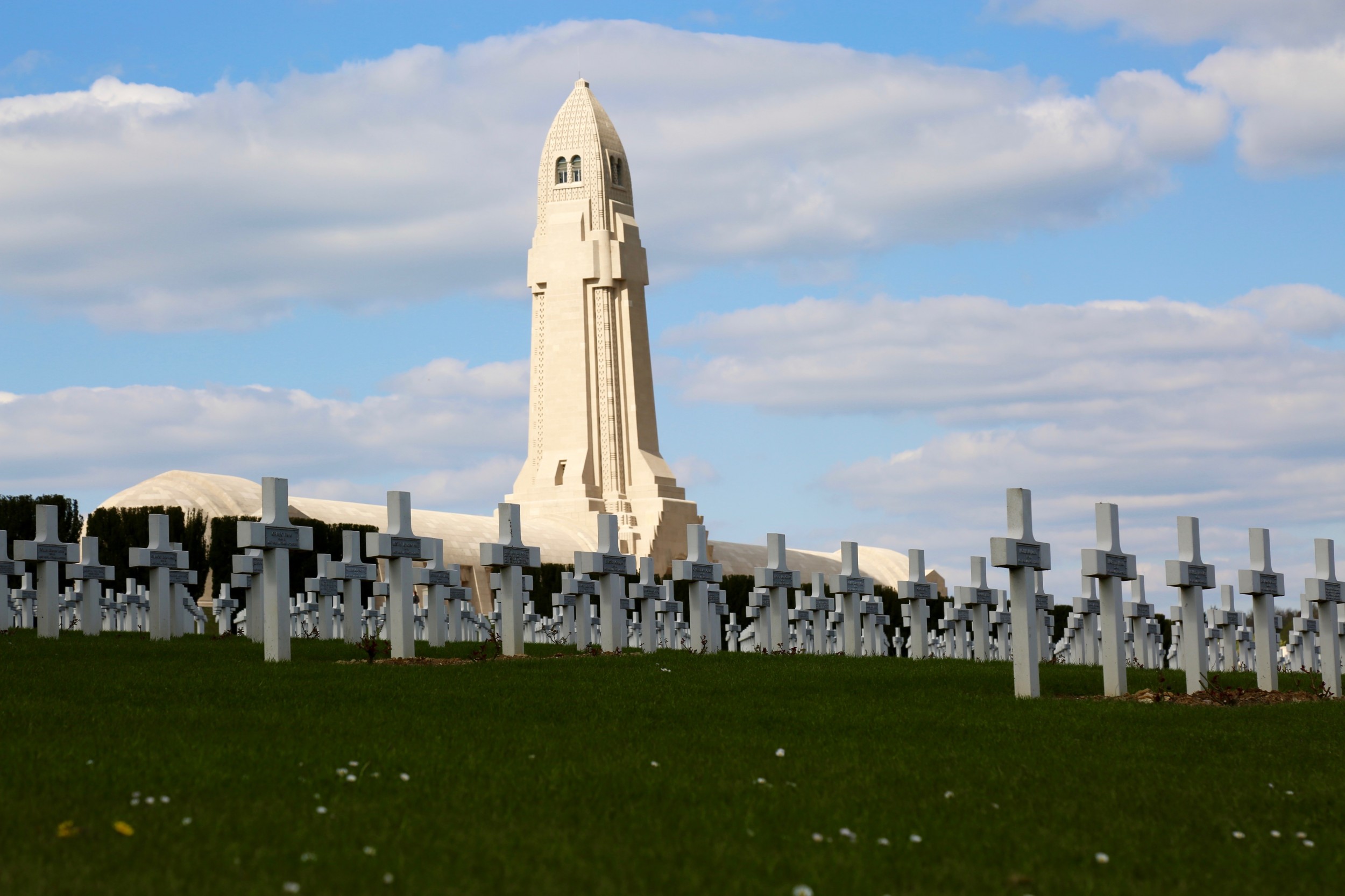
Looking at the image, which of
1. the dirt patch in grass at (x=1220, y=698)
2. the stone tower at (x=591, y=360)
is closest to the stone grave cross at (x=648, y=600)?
the dirt patch in grass at (x=1220, y=698)

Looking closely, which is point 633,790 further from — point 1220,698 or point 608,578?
point 608,578

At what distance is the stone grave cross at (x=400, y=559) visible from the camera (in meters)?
19.2

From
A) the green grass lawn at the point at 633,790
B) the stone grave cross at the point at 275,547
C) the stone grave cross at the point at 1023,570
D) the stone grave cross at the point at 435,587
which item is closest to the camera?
the green grass lawn at the point at 633,790

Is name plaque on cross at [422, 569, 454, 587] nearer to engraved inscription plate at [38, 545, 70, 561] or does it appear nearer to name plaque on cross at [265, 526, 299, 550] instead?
engraved inscription plate at [38, 545, 70, 561]

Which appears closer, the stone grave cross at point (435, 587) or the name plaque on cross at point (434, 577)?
the stone grave cross at point (435, 587)

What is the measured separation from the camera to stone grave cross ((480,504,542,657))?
20516 millimetres

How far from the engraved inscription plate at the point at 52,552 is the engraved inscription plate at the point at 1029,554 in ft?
49.7

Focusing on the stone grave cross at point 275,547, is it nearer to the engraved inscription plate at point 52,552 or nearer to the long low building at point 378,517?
the engraved inscription plate at point 52,552

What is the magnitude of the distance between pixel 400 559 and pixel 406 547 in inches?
7.7

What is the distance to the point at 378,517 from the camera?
60281 millimetres

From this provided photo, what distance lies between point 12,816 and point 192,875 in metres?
1.56

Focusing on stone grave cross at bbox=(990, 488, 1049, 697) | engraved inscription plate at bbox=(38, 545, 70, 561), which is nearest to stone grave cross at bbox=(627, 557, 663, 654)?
stone grave cross at bbox=(990, 488, 1049, 697)

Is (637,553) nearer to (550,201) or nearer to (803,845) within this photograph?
(550,201)

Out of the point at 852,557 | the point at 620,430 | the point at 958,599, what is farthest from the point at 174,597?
the point at 620,430
